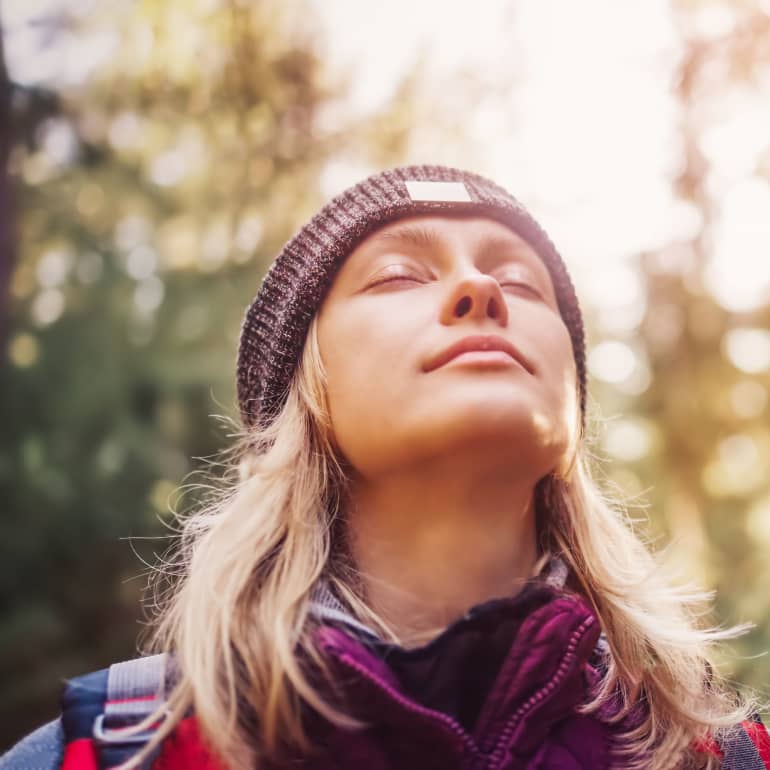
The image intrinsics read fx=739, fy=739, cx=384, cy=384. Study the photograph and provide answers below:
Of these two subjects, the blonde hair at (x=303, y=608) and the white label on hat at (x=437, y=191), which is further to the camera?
the white label on hat at (x=437, y=191)

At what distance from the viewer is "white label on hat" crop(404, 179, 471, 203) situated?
Answer: 5.74 feet

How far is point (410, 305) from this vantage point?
1.53 metres

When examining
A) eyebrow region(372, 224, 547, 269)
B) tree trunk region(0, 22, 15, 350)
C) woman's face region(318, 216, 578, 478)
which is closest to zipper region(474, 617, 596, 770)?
woman's face region(318, 216, 578, 478)

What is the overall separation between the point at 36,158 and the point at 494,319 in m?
4.06

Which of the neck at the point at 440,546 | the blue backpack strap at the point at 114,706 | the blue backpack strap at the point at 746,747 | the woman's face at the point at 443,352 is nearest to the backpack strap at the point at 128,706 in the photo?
the blue backpack strap at the point at 114,706

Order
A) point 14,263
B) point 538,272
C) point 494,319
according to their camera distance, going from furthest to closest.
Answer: point 14,263 → point 538,272 → point 494,319

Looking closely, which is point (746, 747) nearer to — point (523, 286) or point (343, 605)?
point (343, 605)

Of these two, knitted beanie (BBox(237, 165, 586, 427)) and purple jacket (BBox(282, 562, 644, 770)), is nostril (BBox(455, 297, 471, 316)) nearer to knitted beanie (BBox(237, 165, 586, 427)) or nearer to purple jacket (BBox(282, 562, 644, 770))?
knitted beanie (BBox(237, 165, 586, 427))

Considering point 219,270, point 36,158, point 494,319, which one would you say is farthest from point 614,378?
point 36,158

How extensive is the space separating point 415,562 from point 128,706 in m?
0.58

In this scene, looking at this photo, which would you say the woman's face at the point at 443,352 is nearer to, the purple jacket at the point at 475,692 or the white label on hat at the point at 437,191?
the white label on hat at the point at 437,191

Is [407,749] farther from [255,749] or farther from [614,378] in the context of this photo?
[614,378]

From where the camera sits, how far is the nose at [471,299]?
148 cm

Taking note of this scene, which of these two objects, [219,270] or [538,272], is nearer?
[538,272]
